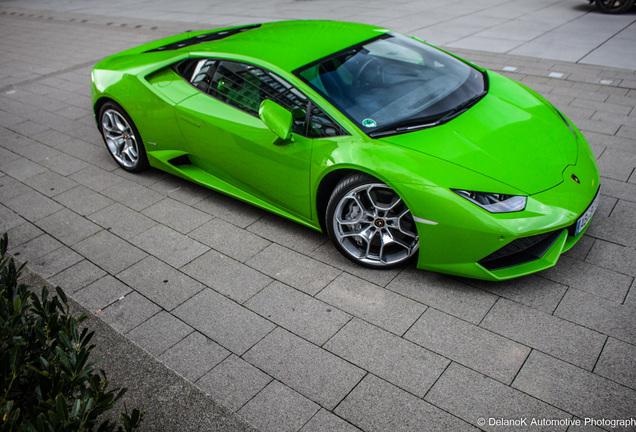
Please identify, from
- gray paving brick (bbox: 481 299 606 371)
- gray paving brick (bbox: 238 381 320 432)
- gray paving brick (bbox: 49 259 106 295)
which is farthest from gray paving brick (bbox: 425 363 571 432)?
gray paving brick (bbox: 49 259 106 295)

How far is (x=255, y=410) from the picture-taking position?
8.91 feet

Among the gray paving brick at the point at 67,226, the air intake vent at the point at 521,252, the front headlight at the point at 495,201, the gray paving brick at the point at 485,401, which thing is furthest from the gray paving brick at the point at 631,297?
the gray paving brick at the point at 67,226

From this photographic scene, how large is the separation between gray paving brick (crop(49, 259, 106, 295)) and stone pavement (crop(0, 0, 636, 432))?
0.05ft

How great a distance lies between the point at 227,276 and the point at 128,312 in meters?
0.70

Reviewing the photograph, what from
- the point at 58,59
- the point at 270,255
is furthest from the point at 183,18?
the point at 270,255

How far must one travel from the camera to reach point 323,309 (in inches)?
134

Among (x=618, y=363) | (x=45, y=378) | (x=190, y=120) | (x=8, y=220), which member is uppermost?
(x=45, y=378)

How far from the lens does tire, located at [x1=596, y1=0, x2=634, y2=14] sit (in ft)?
34.3

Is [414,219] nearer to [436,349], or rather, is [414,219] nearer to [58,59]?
[436,349]

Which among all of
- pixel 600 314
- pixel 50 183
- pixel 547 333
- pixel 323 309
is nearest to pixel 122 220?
A: pixel 50 183

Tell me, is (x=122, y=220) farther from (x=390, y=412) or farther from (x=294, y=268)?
(x=390, y=412)

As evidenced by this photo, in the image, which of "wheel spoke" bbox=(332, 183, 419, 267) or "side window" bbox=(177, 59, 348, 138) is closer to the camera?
"wheel spoke" bbox=(332, 183, 419, 267)

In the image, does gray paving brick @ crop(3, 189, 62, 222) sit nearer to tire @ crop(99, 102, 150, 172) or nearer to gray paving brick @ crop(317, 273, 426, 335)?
tire @ crop(99, 102, 150, 172)

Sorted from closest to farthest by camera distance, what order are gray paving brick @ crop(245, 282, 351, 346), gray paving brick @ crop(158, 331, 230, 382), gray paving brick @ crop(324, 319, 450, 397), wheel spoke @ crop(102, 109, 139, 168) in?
1. gray paving brick @ crop(324, 319, 450, 397)
2. gray paving brick @ crop(158, 331, 230, 382)
3. gray paving brick @ crop(245, 282, 351, 346)
4. wheel spoke @ crop(102, 109, 139, 168)
